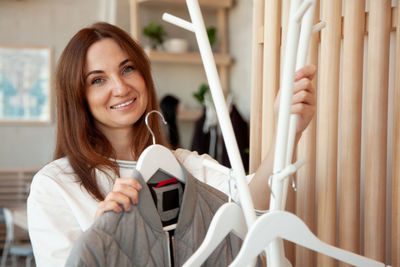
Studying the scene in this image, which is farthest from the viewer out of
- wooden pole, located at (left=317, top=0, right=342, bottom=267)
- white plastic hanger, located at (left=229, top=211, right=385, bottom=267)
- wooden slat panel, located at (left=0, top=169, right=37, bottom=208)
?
wooden slat panel, located at (left=0, top=169, right=37, bottom=208)

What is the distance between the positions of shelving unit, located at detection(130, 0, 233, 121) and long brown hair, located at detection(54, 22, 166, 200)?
2.61 metres

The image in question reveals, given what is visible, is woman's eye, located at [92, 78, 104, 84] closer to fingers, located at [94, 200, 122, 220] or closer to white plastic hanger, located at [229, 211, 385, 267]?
→ fingers, located at [94, 200, 122, 220]

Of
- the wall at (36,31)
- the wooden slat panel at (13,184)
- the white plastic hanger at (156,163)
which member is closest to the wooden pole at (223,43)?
the wall at (36,31)

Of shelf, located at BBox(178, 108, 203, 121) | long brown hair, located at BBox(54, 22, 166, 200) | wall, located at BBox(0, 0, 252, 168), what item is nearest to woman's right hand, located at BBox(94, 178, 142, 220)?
long brown hair, located at BBox(54, 22, 166, 200)

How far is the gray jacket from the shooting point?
0.96 m

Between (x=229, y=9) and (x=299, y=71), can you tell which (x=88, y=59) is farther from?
(x=229, y=9)

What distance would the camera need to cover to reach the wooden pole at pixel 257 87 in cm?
164

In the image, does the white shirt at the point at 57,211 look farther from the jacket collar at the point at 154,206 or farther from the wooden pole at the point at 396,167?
the wooden pole at the point at 396,167

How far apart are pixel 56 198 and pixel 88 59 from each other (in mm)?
430

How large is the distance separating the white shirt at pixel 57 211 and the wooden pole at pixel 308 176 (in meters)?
0.27

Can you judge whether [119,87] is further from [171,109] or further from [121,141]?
[171,109]

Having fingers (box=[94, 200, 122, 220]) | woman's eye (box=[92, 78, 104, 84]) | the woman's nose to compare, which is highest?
woman's eye (box=[92, 78, 104, 84])

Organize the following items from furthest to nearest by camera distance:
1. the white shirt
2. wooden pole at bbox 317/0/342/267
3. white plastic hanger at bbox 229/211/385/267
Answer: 1. wooden pole at bbox 317/0/342/267
2. the white shirt
3. white plastic hanger at bbox 229/211/385/267

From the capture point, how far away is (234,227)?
937 millimetres
